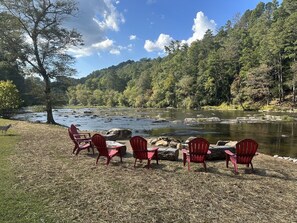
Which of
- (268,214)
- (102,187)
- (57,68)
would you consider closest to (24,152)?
(102,187)

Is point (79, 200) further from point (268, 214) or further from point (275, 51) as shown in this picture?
point (275, 51)

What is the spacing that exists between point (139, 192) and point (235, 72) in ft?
228

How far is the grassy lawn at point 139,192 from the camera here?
4.61 meters

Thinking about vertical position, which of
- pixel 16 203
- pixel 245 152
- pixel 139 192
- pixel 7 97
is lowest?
pixel 139 192

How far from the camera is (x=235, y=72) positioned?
230 feet

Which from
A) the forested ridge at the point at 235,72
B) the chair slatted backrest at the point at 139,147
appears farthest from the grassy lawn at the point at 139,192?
the forested ridge at the point at 235,72

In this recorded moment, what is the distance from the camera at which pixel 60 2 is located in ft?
71.7

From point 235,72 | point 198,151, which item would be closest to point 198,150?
point 198,151

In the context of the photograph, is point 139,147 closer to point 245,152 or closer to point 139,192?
point 139,192

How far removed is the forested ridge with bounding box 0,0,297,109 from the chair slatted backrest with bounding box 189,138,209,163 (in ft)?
60.7

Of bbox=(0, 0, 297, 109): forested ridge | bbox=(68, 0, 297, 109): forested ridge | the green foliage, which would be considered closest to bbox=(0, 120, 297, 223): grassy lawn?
bbox=(0, 0, 297, 109): forested ridge

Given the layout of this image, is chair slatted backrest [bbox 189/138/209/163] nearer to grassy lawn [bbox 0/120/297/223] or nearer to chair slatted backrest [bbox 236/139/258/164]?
grassy lawn [bbox 0/120/297/223]

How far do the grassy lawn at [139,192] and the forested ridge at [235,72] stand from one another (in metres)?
17.8

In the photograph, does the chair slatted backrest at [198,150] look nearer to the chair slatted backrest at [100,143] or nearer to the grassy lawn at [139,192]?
the grassy lawn at [139,192]
